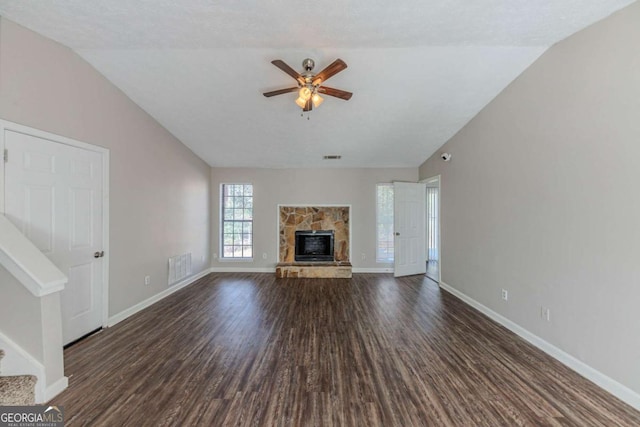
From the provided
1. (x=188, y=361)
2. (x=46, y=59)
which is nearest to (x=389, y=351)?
(x=188, y=361)

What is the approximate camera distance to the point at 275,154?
530cm

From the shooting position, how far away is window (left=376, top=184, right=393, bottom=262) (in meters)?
6.06

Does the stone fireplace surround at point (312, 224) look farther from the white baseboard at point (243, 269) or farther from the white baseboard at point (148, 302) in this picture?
the white baseboard at point (148, 302)

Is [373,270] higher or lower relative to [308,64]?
lower

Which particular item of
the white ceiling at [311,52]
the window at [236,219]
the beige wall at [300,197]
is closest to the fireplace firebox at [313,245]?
the beige wall at [300,197]

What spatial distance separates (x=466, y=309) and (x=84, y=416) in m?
4.20

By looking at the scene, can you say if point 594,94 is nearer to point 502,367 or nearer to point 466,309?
point 502,367

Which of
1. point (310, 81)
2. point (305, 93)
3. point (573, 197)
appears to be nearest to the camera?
point (573, 197)

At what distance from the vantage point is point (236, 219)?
6172 millimetres

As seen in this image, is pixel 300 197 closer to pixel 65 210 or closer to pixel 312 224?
pixel 312 224

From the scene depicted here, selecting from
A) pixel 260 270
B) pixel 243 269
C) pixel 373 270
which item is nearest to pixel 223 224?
pixel 243 269

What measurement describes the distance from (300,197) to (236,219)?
1618mm

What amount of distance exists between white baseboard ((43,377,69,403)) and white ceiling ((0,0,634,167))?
298 centimetres

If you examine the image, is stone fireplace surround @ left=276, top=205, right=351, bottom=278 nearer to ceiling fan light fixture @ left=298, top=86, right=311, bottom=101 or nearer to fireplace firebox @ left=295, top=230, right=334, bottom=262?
fireplace firebox @ left=295, top=230, right=334, bottom=262
